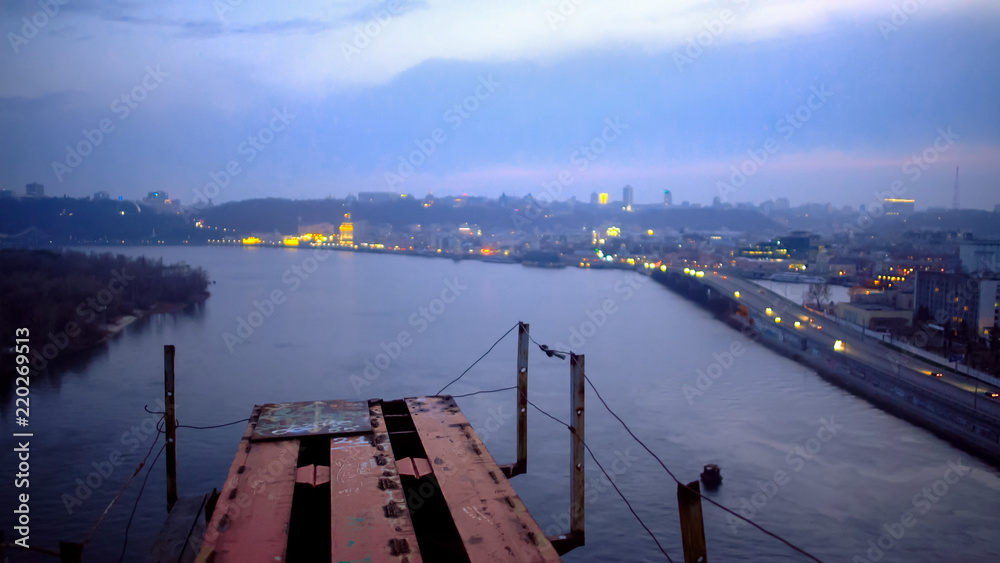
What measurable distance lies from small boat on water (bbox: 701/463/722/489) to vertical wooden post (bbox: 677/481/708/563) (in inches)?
133

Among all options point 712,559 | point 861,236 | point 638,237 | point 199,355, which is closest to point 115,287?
point 199,355

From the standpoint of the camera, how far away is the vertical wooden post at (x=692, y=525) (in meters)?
0.66

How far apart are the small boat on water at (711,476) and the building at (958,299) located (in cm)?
503

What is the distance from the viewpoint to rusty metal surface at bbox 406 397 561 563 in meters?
0.74

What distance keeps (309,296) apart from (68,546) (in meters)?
11.6

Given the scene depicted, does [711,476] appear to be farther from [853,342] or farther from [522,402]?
[853,342]

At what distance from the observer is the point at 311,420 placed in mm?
1259

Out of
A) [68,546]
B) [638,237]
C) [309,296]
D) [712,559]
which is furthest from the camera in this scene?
[638,237]

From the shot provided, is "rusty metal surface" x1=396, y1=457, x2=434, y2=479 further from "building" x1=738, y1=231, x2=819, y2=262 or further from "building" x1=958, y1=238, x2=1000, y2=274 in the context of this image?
"building" x1=738, y1=231, x2=819, y2=262

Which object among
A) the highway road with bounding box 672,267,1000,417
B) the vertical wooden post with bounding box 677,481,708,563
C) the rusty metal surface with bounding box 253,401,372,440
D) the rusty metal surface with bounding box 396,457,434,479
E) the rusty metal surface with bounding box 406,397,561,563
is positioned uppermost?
the vertical wooden post with bounding box 677,481,708,563

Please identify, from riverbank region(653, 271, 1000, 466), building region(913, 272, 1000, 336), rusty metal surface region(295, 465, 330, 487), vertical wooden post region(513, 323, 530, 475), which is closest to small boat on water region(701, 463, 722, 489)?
riverbank region(653, 271, 1000, 466)

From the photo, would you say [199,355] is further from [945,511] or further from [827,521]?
[945,511]

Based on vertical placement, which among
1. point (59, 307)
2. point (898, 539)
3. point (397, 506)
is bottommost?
point (898, 539)

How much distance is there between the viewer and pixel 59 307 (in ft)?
23.4
